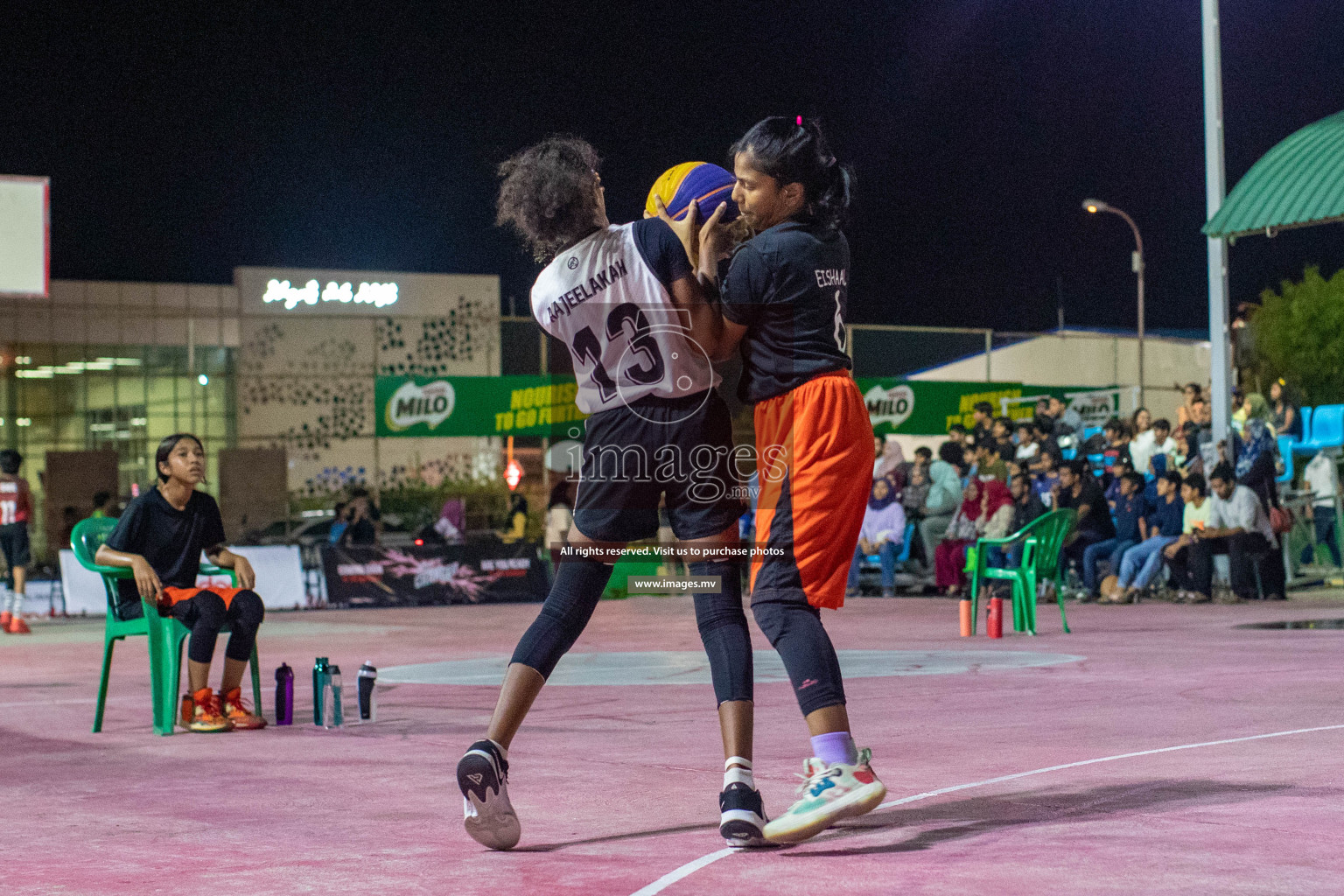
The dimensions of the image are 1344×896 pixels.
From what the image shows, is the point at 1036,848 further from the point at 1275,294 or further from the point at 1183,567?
the point at 1275,294

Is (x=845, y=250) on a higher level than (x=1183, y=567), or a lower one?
higher

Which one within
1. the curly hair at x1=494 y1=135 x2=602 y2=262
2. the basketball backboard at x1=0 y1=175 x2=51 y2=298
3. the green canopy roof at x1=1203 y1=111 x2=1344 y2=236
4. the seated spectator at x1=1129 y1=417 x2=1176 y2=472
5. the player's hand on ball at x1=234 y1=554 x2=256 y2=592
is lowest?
the player's hand on ball at x1=234 y1=554 x2=256 y2=592

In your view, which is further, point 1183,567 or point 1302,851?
point 1183,567

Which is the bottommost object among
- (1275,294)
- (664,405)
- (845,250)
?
(664,405)

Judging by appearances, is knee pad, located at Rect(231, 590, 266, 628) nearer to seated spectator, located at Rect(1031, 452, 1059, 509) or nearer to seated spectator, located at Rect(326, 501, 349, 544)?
seated spectator, located at Rect(1031, 452, 1059, 509)

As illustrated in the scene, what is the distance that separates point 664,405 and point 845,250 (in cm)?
71

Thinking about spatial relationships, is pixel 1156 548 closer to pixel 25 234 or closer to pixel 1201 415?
pixel 1201 415

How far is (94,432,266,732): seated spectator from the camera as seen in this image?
7480mm

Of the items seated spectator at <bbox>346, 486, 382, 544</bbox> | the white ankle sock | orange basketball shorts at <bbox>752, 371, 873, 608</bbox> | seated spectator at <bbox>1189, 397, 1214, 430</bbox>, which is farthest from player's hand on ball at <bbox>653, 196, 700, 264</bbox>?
seated spectator at <bbox>346, 486, 382, 544</bbox>

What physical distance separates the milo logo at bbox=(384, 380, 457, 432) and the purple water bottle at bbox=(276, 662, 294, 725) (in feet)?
A: 50.4

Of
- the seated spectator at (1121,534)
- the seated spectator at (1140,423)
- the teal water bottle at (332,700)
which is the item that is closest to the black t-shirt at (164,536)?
the teal water bottle at (332,700)

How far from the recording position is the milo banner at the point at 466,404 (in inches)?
903

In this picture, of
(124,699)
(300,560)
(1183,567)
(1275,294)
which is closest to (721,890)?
(124,699)

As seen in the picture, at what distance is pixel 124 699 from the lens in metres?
9.10
